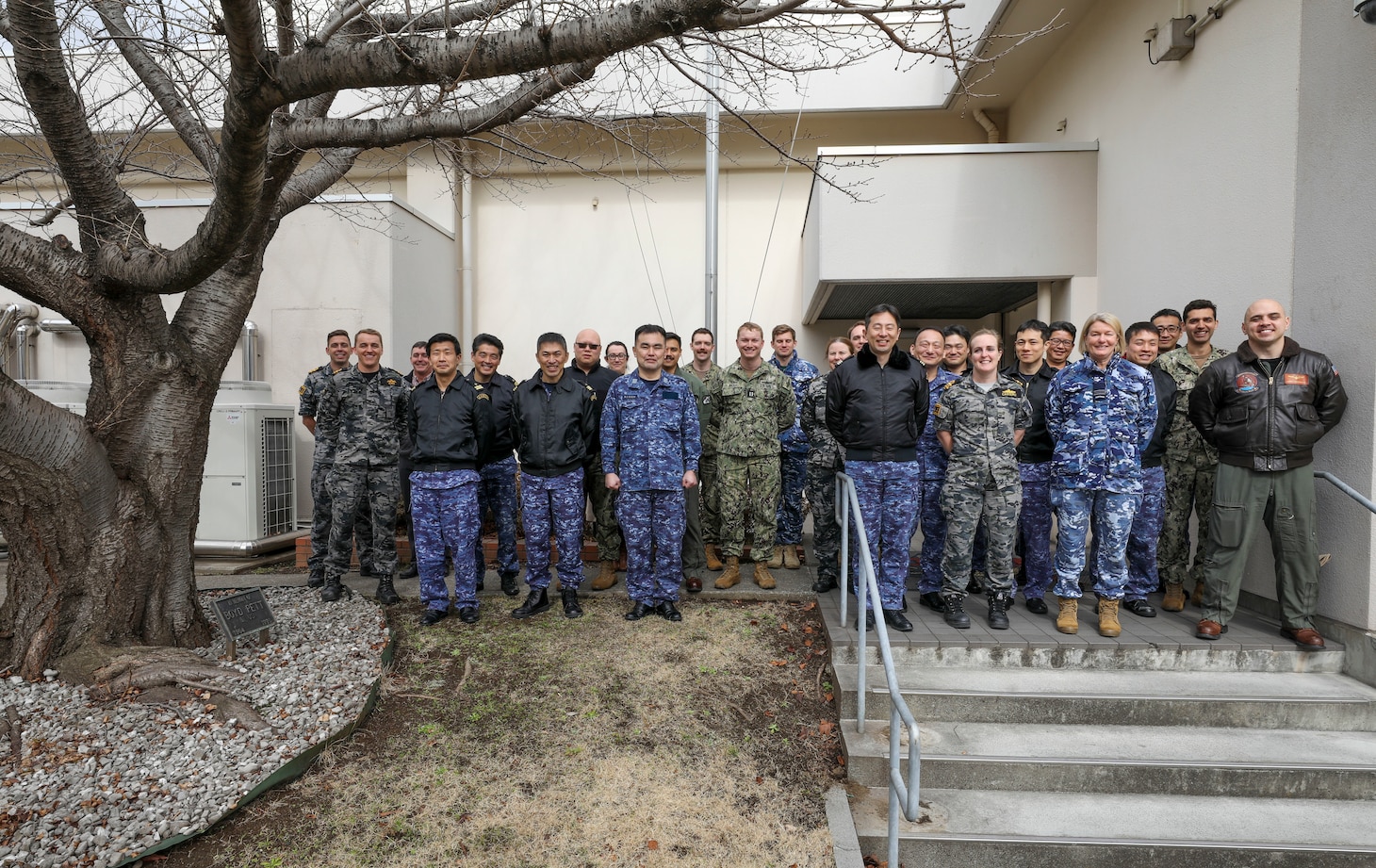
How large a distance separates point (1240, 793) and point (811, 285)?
5840 mm

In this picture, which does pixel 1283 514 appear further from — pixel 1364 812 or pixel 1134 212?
pixel 1134 212

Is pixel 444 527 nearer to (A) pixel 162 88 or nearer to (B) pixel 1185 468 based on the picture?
(A) pixel 162 88

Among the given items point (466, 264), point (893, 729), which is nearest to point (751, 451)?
point (893, 729)

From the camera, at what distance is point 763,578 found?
514cm

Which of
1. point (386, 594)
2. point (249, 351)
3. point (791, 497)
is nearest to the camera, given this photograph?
point (386, 594)

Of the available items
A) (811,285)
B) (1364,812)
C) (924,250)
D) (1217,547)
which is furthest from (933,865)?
(811,285)

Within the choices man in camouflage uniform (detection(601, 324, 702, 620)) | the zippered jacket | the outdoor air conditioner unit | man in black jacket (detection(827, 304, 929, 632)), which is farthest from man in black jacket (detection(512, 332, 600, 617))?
the zippered jacket

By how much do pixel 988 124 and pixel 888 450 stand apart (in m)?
6.95

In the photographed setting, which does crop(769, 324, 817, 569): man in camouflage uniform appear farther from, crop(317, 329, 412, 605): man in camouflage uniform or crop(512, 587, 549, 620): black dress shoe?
crop(317, 329, 412, 605): man in camouflage uniform

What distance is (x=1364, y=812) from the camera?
302 centimetres

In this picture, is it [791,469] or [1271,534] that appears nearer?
[1271,534]

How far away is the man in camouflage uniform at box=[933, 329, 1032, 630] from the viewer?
4.17m

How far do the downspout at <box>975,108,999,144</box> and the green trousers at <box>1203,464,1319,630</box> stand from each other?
6.56 m

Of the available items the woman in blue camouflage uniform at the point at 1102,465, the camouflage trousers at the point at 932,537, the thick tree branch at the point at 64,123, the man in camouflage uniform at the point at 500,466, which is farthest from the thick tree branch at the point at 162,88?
the woman in blue camouflage uniform at the point at 1102,465
